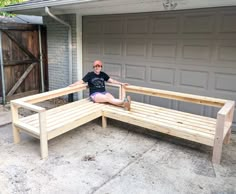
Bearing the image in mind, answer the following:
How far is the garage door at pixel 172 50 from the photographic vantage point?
12.2 ft

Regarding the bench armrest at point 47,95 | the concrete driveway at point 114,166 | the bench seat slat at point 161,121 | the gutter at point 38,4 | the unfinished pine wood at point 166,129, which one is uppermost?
the gutter at point 38,4

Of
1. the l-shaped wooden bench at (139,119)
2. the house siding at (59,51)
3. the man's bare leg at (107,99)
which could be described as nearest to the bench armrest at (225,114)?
the l-shaped wooden bench at (139,119)

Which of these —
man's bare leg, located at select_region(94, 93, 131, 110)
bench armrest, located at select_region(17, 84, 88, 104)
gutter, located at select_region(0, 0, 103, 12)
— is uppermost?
gutter, located at select_region(0, 0, 103, 12)

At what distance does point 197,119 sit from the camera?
3.40m

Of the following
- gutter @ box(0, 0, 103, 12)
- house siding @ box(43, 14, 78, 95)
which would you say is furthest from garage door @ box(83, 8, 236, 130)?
gutter @ box(0, 0, 103, 12)

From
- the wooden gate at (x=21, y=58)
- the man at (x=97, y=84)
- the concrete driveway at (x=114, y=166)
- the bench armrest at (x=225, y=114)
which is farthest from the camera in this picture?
the wooden gate at (x=21, y=58)

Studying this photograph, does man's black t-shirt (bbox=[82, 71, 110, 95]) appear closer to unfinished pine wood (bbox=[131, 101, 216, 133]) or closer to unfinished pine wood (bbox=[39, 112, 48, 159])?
unfinished pine wood (bbox=[131, 101, 216, 133])

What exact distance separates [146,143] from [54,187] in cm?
153

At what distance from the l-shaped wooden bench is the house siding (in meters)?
1.69

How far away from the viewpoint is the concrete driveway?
248cm

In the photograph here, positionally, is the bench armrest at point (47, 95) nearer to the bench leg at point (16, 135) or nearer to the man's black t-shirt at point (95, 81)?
the man's black t-shirt at point (95, 81)

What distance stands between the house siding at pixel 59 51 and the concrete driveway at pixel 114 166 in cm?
214

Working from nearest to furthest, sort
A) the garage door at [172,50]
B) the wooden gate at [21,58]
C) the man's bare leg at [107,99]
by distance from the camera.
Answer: the garage door at [172,50], the man's bare leg at [107,99], the wooden gate at [21,58]

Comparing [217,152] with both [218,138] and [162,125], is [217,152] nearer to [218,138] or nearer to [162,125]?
[218,138]
